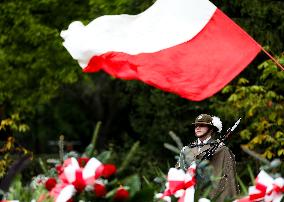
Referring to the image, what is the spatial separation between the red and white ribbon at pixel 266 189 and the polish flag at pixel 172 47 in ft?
10.6

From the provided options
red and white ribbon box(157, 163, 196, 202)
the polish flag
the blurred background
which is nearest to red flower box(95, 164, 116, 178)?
red and white ribbon box(157, 163, 196, 202)

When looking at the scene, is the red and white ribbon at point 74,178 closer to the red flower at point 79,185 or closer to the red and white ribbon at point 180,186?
the red flower at point 79,185

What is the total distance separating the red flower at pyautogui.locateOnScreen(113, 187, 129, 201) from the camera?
4504mm

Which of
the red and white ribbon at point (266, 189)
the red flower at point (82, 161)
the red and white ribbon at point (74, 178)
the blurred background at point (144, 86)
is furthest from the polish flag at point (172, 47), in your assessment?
the red and white ribbon at point (74, 178)

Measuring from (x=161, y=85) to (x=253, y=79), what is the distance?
920 centimetres

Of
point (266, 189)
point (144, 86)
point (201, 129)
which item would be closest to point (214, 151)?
point (201, 129)

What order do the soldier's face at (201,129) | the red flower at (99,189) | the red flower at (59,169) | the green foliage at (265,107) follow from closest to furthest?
the red flower at (99,189)
the red flower at (59,169)
the soldier's face at (201,129)
the green foliage at (265,107)

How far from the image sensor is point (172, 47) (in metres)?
8.88

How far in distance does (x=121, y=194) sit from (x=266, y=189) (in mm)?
770

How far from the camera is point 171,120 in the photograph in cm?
2042

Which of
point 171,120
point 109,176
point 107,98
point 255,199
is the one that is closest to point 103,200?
point 109,176

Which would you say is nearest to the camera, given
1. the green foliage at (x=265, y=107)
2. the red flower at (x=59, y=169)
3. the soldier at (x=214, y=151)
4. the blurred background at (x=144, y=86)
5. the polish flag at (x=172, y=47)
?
the red flower at (x=59, y=169)

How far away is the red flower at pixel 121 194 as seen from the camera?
4.50m

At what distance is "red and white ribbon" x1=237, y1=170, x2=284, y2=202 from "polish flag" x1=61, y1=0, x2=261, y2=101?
3239mm
